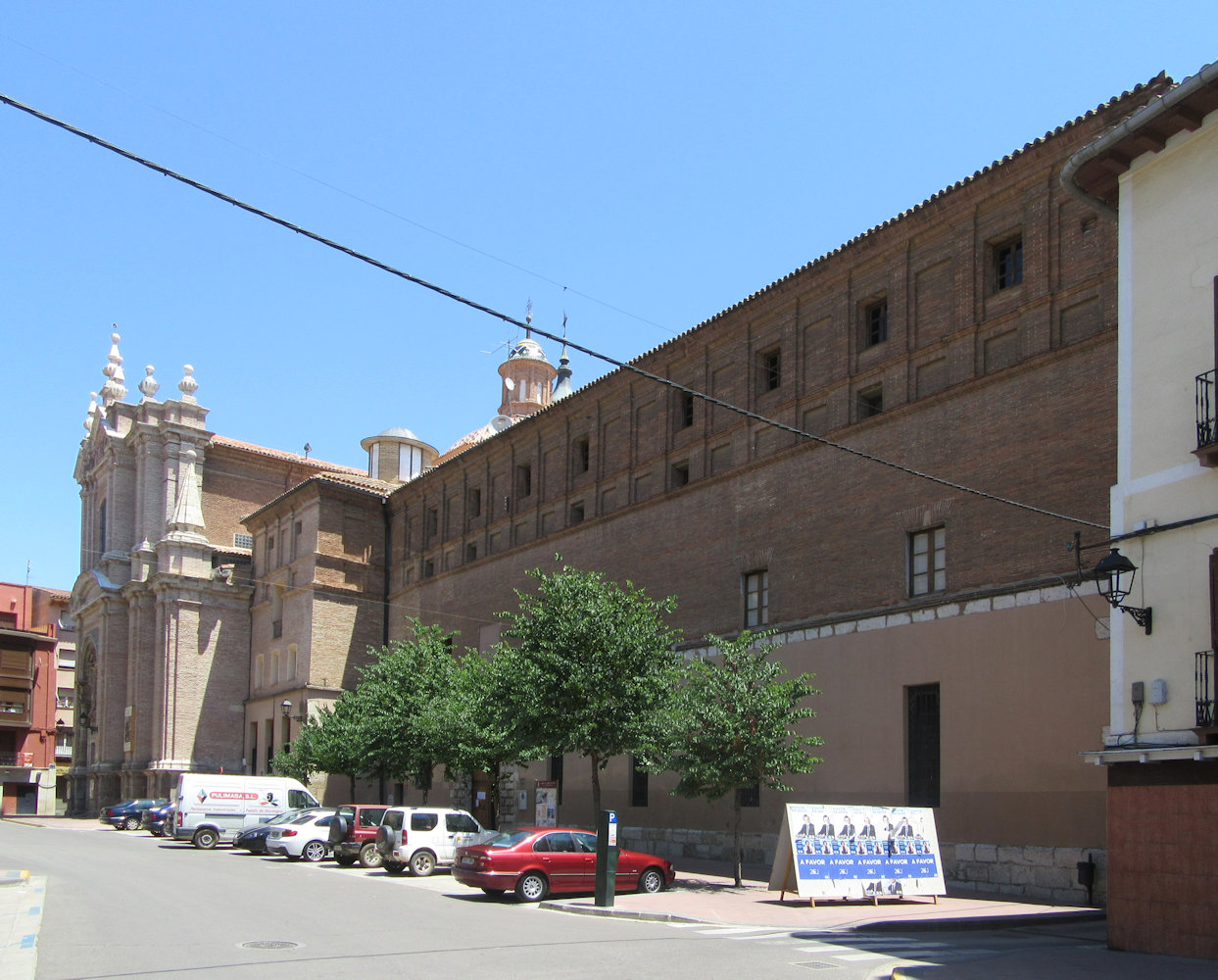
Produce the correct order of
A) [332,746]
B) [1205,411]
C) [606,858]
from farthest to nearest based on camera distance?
[332,746]
[606,858]
[1205,411]

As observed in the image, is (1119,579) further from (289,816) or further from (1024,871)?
(289,816)

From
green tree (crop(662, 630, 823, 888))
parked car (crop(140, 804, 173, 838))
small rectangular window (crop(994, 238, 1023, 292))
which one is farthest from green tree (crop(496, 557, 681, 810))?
parked car (crop(140, 804, 173, 838))

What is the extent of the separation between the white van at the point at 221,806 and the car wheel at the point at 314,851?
22.4 ft

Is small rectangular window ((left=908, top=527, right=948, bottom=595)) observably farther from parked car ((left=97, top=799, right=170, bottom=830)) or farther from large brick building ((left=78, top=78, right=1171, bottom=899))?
parked car ((left=97, top=799, right=170, bottom=830))

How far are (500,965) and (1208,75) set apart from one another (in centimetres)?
1296

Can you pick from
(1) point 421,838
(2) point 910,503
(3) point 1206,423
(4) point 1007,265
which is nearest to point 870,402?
(2) point 910,503

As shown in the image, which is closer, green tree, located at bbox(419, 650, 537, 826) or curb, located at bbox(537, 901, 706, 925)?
curb, located at bbox(537, 901, 706, 925)

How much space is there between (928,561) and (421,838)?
40.2 ft

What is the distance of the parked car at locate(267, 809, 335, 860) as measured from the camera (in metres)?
30.9

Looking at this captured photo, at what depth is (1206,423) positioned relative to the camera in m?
14.2

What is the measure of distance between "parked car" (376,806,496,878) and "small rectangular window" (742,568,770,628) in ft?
26.0

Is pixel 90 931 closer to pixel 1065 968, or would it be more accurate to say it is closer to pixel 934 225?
pixel 1065 968

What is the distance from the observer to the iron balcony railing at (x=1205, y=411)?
14133 millimetres

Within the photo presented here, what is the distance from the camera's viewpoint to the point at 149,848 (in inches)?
1399
